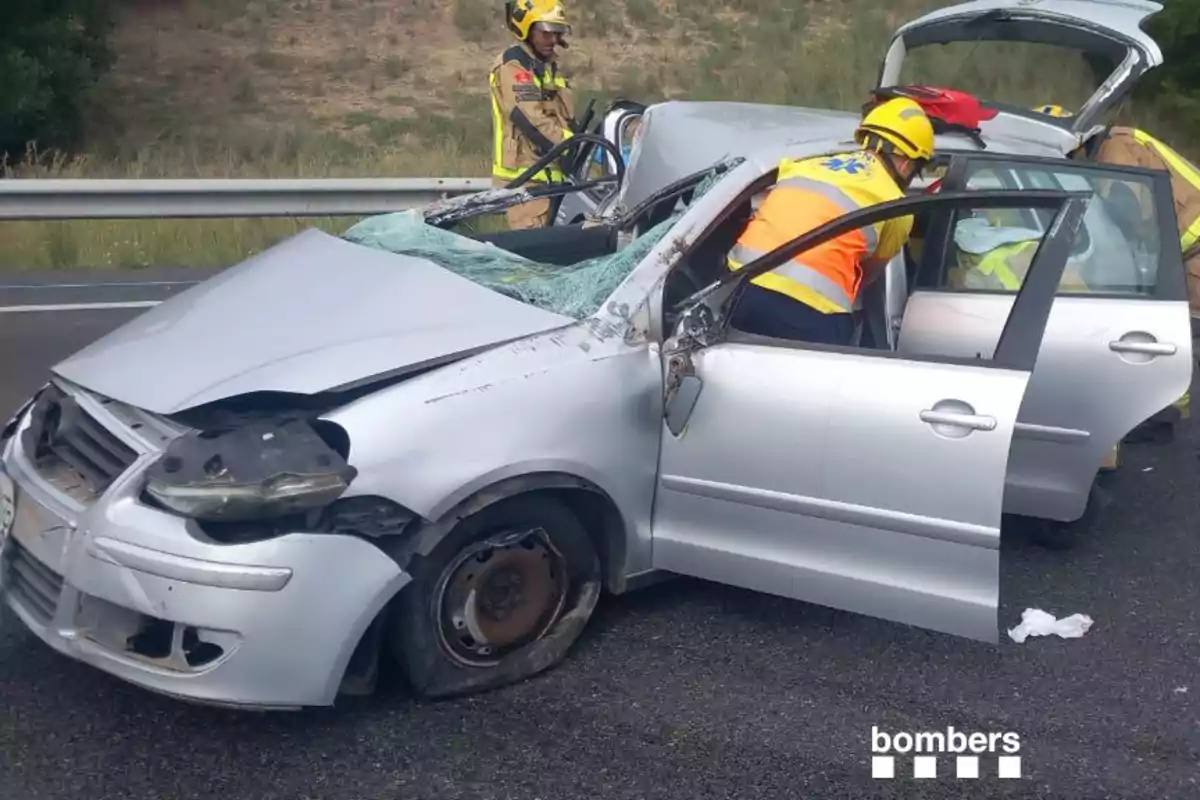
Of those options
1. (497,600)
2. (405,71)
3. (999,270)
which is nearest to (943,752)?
(497,600)

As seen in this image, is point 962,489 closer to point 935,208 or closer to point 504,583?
point 935,208

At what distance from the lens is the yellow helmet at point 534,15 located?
7.30 meters

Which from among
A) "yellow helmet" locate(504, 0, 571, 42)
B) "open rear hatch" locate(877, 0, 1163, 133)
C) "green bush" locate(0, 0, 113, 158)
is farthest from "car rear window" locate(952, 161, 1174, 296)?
"green bush" locate(0, 0, 113, 158)

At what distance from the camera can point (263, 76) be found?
22.2 m

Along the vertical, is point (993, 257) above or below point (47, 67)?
above

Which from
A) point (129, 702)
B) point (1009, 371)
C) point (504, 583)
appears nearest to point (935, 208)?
point (1009, 371)

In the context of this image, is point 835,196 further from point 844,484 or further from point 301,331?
point 301,331

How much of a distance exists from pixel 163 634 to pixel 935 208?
2.48 metres

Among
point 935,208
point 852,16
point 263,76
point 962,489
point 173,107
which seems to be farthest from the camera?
point 852,16

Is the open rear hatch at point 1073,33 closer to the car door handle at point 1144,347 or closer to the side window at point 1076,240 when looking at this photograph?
the side window at point 1076,240

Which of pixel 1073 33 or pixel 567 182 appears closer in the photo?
pixel 567 182

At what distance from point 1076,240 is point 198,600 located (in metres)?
3.12

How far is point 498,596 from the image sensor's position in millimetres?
3834

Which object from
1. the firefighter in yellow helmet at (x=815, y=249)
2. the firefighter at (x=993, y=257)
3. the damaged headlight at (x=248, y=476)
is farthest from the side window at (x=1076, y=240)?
the damaged headlight at (x=248, y=476)
